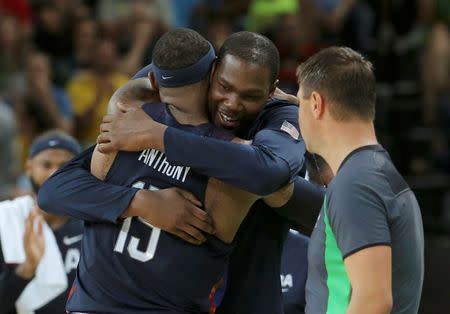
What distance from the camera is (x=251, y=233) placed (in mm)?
4086

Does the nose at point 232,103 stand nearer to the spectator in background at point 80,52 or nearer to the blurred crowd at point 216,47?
the blurred crowd at point 216,47

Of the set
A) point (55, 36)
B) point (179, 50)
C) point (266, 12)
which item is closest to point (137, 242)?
point (179, 50)

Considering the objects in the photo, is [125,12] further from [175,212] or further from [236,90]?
[175,212]

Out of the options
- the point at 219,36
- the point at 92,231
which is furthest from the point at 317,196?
the point at 219,36

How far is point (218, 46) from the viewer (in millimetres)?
8953

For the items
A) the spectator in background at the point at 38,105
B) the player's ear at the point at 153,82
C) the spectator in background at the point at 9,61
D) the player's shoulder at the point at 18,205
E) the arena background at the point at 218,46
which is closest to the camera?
the player's ear at the point at 153,82

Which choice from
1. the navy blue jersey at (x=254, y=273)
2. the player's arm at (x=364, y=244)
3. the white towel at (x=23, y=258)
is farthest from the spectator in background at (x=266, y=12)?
the player's arm at (x=364, y=244)

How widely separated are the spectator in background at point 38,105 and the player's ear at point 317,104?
5640 mm

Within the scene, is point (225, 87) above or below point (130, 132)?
above

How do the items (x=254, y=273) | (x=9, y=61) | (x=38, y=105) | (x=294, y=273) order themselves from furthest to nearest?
(x=9, y=61) < (x=38, y=105) < (x=294, y=273) < (x=254, y=273)

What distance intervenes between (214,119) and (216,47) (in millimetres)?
5323

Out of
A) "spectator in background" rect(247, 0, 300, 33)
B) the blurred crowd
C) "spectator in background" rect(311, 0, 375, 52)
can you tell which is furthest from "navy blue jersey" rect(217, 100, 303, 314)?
"spectator in background" rect(311, 0, 375, 52)

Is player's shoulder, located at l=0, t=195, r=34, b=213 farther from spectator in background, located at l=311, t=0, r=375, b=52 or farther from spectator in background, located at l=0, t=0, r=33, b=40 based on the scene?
spectator in background, located at l=311, t=0, r=375, b=52

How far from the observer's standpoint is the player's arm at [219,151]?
3449 mm
